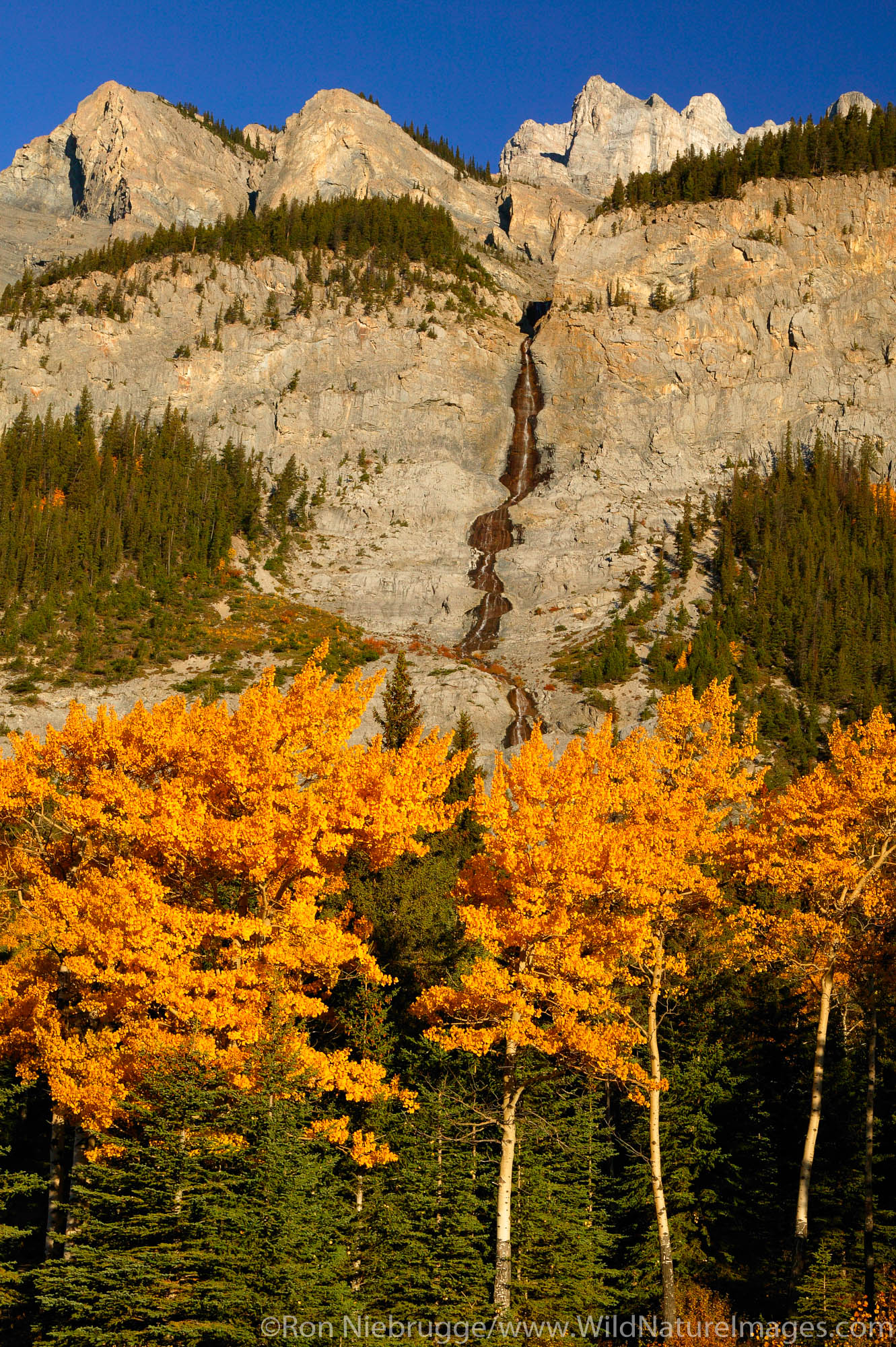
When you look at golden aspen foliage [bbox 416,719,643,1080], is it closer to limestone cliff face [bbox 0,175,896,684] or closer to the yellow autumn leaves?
the yellow autumn leaves

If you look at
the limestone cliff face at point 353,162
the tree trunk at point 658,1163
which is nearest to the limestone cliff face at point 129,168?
the limestone cliff face at point 353,162

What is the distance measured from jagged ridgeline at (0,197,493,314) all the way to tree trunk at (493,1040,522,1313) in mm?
121035

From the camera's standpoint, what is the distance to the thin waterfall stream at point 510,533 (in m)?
72.7

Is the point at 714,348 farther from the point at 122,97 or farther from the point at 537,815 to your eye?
the point at 122,97

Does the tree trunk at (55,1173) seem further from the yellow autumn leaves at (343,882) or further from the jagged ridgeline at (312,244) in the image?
the jagged ridgeline at (312,244)

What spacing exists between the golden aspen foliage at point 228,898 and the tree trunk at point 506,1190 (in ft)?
8.15

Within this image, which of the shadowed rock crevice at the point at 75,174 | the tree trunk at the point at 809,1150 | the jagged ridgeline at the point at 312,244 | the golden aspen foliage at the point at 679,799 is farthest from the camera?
the shadowed rock crevice at the point at 75,174

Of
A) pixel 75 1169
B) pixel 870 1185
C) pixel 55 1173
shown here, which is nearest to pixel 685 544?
pixel 870 1185

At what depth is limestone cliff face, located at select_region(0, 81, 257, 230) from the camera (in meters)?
171

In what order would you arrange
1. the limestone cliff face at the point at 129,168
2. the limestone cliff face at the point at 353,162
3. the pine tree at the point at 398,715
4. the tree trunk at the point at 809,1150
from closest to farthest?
the tree trunk at the point at 809,1150 < the pine tree at the point at 398,715 < the limestone cliff face at the point at 353,162 < the limestone cliff face at the point at 129,168

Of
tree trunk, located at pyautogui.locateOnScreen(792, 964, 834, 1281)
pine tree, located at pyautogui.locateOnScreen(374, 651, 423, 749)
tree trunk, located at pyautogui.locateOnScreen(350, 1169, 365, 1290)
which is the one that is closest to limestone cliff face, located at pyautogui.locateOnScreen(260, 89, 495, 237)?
pine tree, located at pyautogui.locateOnScreen(374, 651, 423, 749)

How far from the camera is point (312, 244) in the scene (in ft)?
424

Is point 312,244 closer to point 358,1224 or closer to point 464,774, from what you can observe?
point 464,774

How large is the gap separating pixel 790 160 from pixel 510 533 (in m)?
75.3
